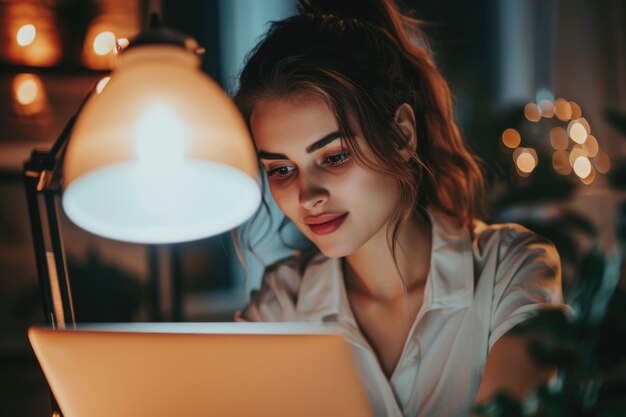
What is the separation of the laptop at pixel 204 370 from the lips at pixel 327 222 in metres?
0.50

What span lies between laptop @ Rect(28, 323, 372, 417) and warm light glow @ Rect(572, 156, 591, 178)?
124cm

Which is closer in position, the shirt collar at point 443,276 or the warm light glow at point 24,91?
the shirt collar at point 443,276

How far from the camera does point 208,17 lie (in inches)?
85.0

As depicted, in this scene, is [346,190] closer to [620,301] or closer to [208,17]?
[620,301]

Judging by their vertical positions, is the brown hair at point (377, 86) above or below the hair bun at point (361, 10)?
below

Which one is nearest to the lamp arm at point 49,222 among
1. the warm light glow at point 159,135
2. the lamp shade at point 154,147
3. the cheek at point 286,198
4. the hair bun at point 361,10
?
the lamp shade at point 154,147

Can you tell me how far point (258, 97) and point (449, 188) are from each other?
0.49 metres

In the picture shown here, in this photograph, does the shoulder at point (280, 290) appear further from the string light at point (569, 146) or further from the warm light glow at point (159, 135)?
the warm light glow at point (159, 135)

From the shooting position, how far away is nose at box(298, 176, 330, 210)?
1.60m

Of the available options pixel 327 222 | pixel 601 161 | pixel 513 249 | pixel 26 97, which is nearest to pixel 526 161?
pixel 601 161

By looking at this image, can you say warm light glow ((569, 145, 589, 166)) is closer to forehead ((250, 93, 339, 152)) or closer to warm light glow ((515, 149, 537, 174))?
warm light glow ((515, 149, 537, 174))

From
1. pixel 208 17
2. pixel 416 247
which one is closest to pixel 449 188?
pixel 416 247

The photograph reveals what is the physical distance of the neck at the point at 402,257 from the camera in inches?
67.0

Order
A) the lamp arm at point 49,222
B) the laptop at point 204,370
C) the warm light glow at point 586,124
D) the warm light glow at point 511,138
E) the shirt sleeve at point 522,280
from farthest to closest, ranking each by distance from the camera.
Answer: the warm light glow at point 586,124
the warm light glow at point 511,138
the shirt sleeve at point 522,280
the lamp arm at point 49,222
the laptop at point 204,370
